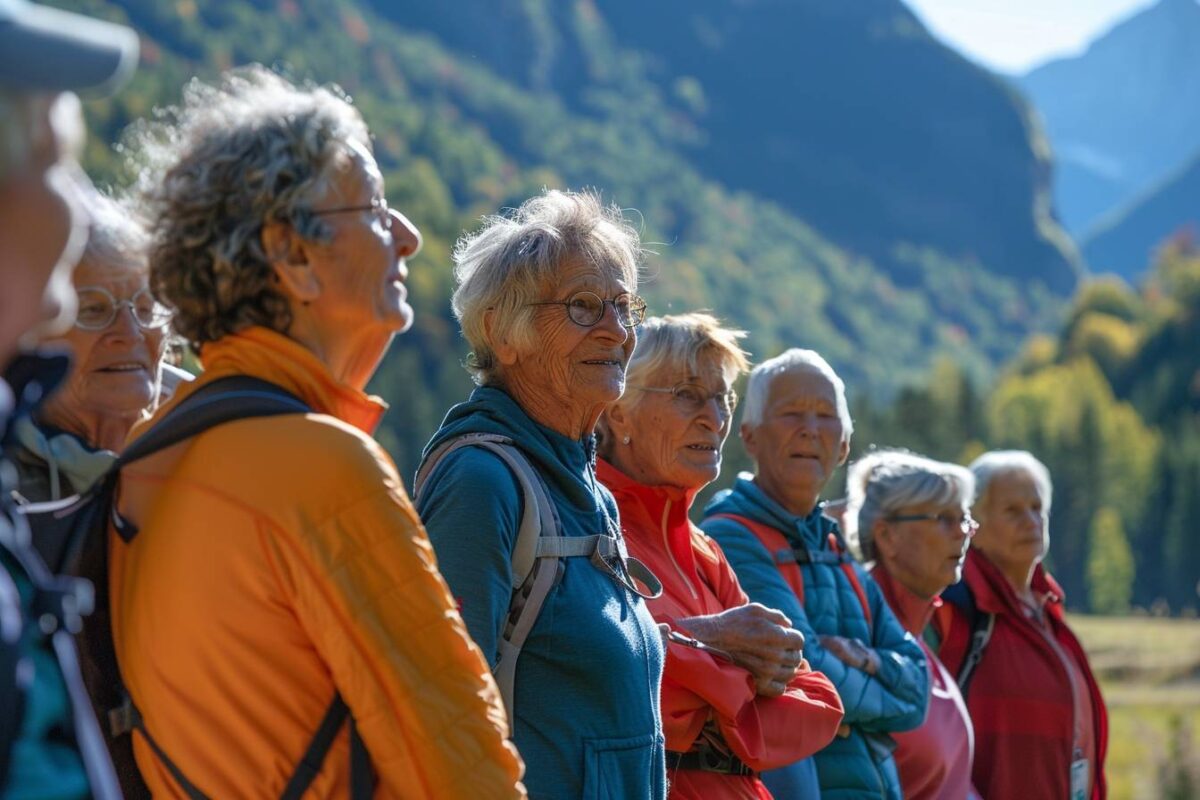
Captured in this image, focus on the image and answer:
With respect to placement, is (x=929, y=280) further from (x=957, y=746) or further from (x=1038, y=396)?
(x=957, y=746)

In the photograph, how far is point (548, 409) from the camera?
3.65m

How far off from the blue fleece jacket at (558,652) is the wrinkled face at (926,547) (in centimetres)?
259

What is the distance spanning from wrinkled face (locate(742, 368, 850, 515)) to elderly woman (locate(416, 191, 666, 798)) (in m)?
1.33

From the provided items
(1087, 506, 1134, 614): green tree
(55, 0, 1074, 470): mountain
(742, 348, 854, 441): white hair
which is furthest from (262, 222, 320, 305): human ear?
(55, 0, 1074, 470): mountain

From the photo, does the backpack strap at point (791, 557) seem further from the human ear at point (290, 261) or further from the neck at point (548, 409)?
the human ear at point (290, 261)

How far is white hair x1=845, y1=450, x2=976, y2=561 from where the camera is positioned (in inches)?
228

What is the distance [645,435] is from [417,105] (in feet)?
442

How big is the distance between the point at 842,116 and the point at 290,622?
18297 centimetres

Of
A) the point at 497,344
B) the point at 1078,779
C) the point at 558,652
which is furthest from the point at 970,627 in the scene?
the point at 558,652

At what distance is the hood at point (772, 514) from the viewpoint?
4.89 m

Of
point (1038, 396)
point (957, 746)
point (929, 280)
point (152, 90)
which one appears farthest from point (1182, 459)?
point (929, 280)

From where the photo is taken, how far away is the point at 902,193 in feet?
580

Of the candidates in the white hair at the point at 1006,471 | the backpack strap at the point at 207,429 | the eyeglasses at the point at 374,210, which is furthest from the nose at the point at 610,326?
the white hair at the point at 1006,471

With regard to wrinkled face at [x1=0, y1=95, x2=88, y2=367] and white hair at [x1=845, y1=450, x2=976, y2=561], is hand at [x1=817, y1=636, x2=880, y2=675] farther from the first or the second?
wrinkled face at [x1=0, y1=95, x2=88, y2=367]
